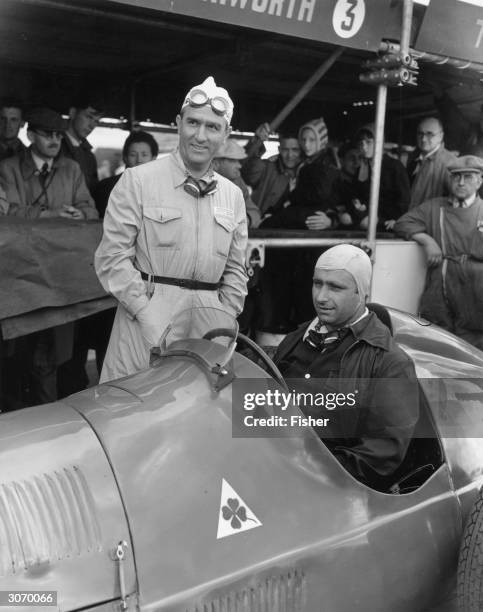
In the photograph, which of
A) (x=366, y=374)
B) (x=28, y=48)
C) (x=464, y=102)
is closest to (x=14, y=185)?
(x=28, y=48)

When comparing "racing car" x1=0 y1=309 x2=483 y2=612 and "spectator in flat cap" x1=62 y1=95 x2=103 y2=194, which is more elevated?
"spectator in flat cap" x1=62 y1=95 x2=103 y2=194

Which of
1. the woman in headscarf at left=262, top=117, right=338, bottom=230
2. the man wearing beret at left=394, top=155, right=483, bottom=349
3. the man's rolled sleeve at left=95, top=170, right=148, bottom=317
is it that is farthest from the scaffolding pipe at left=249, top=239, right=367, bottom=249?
the man's rolled sleeve at left=95, top=170, right=148, bottom=317

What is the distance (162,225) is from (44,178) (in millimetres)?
1857

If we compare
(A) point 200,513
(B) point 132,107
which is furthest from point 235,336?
(B) point 132,107

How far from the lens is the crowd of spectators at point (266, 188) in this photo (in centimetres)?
429

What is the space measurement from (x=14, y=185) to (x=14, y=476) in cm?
287

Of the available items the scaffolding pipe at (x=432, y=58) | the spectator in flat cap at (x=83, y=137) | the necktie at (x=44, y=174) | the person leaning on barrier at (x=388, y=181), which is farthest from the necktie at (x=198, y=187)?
the person leaning on barrier at (x=388, y=181)

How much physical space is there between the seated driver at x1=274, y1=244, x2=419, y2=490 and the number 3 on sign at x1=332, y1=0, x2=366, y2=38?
87.2 inches

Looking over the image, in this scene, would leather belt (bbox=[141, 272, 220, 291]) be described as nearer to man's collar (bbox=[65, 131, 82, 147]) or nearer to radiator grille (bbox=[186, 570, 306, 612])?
radiator grille (bbox=[186, 570, 306, 612])

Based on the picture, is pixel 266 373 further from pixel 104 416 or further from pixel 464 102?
pixel 464 102

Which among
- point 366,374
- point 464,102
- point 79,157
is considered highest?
point 464,102

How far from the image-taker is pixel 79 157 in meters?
5.16

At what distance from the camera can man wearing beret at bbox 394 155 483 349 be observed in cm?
493

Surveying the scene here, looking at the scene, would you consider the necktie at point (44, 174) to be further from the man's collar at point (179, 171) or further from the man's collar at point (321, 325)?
the man's collar at point (321, 325)
